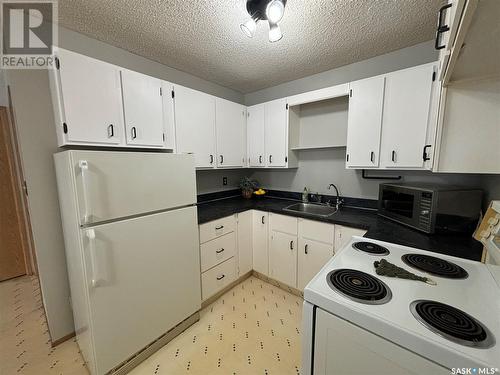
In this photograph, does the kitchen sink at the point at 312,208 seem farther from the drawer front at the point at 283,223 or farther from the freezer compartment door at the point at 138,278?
the freezer compartment door at the point at 138,278

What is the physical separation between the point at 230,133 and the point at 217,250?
139 centimetres

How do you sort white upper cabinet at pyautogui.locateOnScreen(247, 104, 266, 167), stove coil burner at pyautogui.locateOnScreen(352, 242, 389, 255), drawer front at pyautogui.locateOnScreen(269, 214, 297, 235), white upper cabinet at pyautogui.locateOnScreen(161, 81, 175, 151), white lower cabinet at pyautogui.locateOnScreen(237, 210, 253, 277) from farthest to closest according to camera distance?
white upper cabinet at pyautogui.locateOnScreen(247, 104, 266, 167), white lower cabinet at pyautogui.locateOnScreen(237, 210, 253, 277), drawer front at pyautogui.locateOnScreen(269, 214, 297, 235), white upper cabinet at pyautogui.locateOnScreen(161, 81, 175, 151), stove coil burner at pyautogui.locateOnScreen(352, 242, 389, 255)

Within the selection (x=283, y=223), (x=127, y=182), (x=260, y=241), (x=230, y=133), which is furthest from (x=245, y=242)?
(x=127, y=182)

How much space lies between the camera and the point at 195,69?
227 cm

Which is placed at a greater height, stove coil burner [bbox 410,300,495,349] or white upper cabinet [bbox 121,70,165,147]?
white upper cabinet [bbox 121,70,165,147]

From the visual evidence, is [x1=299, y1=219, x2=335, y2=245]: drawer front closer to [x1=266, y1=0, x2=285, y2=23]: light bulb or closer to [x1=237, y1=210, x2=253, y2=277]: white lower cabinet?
[x1=237, y1=210, x2=253, y2=277]: white lower cabinet

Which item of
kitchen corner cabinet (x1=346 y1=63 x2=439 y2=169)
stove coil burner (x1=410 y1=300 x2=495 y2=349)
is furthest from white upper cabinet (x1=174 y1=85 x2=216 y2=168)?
stove coil burner (x1=410 y1=300 x2=495 y2=349)

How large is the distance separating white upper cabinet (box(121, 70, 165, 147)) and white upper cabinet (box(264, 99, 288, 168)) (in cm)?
126

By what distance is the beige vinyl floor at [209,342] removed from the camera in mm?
1426

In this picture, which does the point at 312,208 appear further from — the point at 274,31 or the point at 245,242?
the point at 274,31

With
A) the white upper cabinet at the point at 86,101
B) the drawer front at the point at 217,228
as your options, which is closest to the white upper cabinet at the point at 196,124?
the white upper cabinet at the point at 86,101

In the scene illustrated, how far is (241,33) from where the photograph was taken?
162 centimetres

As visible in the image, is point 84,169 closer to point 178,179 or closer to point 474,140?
point 178,179

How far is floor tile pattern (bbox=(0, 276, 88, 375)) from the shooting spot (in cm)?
142
